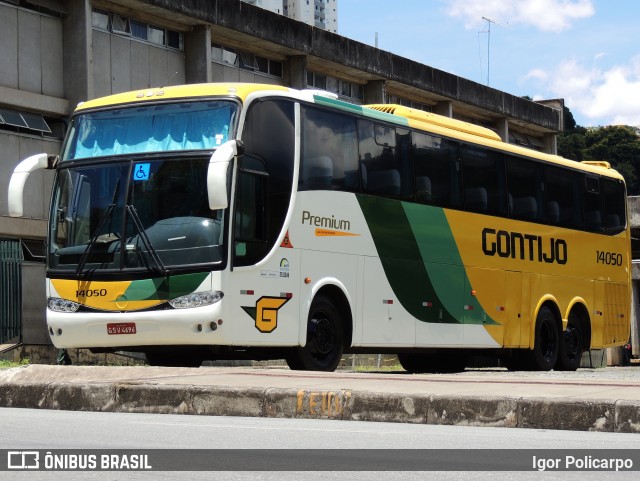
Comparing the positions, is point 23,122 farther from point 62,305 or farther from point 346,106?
point 62,305

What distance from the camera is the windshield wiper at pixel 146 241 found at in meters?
15.8

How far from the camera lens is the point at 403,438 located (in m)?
9.60

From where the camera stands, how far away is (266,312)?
53.8 ft

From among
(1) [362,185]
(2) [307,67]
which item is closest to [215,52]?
(2) [307,67]

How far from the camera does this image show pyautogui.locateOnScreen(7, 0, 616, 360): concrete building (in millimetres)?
29641

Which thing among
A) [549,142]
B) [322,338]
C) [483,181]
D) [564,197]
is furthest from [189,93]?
[549,142]

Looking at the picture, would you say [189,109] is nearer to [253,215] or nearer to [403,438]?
[253,215]

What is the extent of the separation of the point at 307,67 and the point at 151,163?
24.8 meters

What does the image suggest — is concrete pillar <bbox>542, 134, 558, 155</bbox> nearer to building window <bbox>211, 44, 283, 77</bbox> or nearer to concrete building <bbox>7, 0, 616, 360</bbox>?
concrete building <bbox>7, 0, 616, 360</bbox>

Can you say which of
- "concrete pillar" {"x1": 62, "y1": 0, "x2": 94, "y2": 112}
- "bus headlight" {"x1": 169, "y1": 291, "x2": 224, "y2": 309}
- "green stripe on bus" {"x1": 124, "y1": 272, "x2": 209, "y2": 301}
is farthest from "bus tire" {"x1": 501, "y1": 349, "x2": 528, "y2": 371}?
"concrete pillar" {"x1": 62, "y1": 0, "x2": 94, "y2": 112}

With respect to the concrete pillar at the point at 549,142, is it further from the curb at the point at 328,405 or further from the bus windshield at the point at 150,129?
the curb at the point at 328,405

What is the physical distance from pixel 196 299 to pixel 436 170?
5.88 metres

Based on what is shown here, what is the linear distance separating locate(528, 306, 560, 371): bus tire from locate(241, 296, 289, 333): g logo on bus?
7.83 m

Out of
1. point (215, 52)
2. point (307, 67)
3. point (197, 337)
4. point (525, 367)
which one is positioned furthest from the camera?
point (307, 67)
